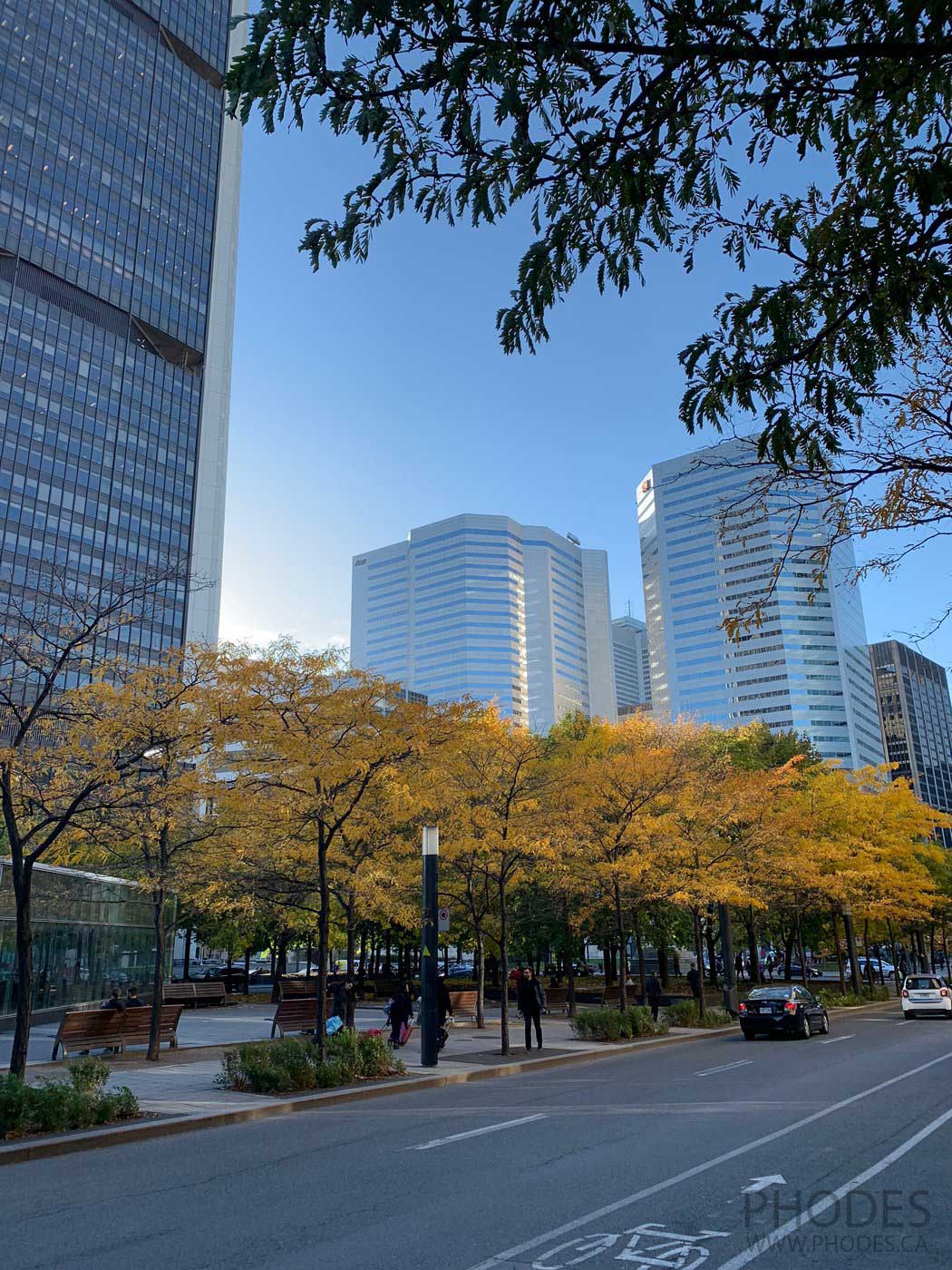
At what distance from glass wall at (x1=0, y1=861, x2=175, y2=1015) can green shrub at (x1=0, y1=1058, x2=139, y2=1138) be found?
1279 cm

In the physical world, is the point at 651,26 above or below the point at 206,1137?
above

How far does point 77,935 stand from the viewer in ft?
100.0

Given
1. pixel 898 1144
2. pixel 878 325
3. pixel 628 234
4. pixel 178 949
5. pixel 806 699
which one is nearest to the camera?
pixel 878 325

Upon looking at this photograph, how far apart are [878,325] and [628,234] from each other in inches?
63.6

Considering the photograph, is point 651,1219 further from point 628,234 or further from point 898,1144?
point 628,234

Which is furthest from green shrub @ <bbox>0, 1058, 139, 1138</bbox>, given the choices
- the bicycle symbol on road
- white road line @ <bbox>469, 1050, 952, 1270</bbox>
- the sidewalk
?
the bicycle symbol on road

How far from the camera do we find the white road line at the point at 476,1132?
1059 centimetres

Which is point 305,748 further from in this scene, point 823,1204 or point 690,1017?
point 690,1017

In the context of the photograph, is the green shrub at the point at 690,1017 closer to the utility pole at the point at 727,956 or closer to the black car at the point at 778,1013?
the utility pole at the point at 727,956

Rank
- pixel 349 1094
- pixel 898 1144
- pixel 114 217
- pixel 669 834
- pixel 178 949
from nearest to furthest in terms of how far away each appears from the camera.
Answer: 1. pixel 898 1144
2. pixel 349 1094
3. pixel 669 834
4. pixel 178 949
5. pixel 114 217

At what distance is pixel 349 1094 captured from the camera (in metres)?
14.7

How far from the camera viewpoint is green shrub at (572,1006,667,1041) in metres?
24.1

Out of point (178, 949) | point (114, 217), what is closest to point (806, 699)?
point (178, 949)

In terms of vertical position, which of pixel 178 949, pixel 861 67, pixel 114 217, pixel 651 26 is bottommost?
pixel 178 949
